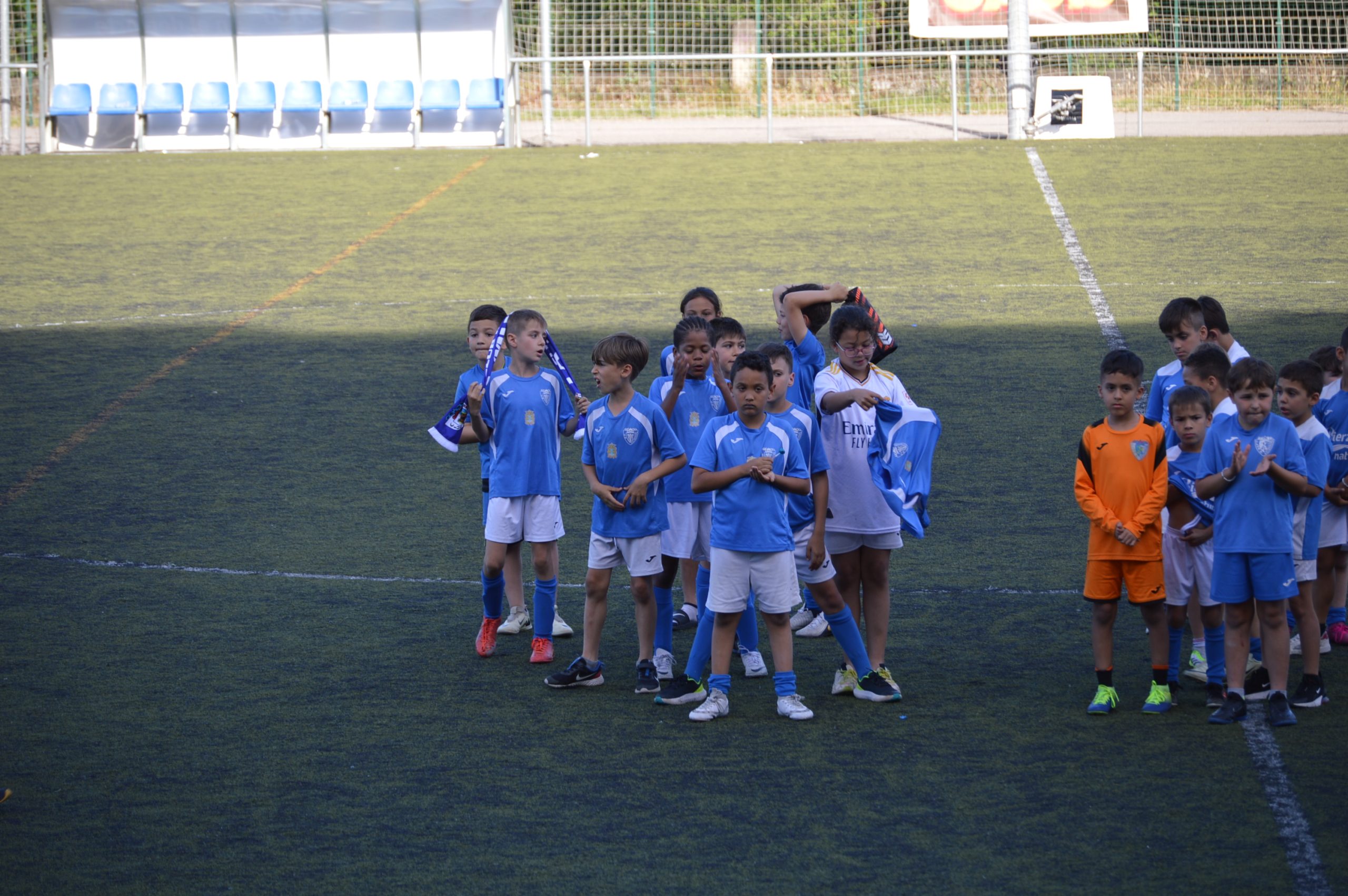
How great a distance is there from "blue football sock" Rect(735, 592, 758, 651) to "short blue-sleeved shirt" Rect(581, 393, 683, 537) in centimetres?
54

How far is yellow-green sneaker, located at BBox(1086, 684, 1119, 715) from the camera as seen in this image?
5715 millimetres

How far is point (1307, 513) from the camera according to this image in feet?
19.2

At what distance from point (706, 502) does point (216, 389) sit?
746 cm

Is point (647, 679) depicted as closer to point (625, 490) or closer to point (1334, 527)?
point (625, 490)

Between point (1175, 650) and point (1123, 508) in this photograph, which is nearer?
point (1123, 508)

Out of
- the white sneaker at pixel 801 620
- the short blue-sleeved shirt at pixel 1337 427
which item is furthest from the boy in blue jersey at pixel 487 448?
the short blue-sleeved shirt at pixel 1337 427

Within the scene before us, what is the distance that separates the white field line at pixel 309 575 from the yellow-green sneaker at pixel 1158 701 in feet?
5.63

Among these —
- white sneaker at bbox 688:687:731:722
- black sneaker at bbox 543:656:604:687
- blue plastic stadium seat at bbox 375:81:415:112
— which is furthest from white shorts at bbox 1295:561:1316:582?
blue plastic stadium seat at bbox 375:81:415:112

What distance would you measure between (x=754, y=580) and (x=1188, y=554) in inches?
71.0

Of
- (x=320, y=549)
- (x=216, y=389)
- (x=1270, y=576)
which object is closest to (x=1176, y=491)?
(x=1270, y=576)

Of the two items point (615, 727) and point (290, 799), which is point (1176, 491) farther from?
point (290, 799)

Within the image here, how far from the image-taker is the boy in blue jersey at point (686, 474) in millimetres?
6316

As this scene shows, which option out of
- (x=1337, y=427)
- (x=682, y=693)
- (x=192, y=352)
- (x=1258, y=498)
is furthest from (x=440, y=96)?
(x=1258, y=498)

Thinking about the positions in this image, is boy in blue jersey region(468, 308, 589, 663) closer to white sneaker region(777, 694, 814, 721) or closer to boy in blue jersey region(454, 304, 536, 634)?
boy in blue jersey region(454, 304, 536, 634)
